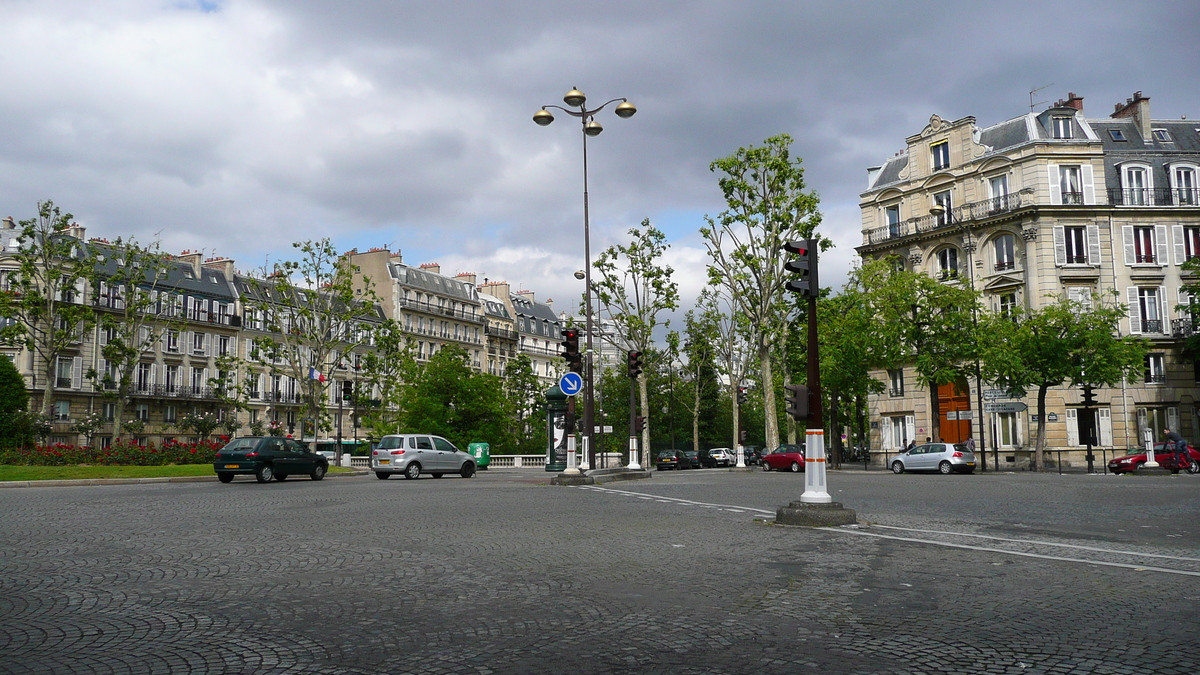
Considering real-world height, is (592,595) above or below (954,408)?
below

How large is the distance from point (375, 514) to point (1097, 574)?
989cm

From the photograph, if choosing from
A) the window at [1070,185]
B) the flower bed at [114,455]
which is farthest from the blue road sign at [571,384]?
the window at [1070,185]

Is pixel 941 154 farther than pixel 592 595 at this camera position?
Yes

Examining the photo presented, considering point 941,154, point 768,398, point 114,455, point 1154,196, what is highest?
point 941,154

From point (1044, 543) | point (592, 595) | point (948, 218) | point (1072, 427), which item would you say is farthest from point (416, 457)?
point (948, 218)

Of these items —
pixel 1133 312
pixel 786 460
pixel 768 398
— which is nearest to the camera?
pixel 786 460

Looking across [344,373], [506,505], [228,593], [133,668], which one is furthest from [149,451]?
[344,373]

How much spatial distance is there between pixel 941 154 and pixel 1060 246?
9.02 metres

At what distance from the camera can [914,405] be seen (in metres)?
54.1

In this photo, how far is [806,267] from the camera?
12.9 meters

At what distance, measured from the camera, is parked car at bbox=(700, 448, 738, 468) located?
61.9 metres

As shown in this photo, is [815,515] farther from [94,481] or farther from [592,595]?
[94,481]

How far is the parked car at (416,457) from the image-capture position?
32500 millimetres

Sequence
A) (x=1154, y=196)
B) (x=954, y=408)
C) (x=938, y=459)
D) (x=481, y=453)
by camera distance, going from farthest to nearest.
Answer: (x=954, y=408) → (x=481, y=453) → (x=1154, y=196) → (x=938, y=459)
